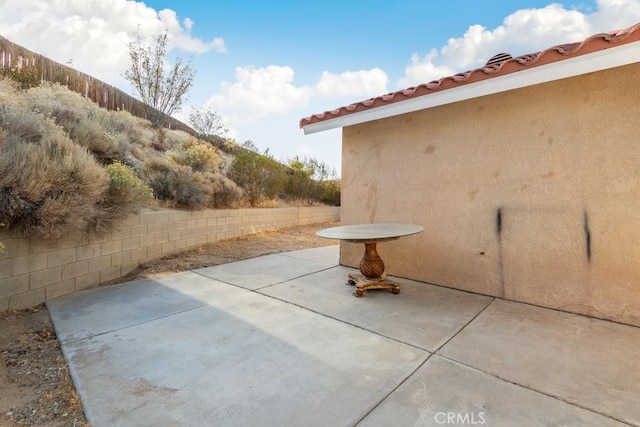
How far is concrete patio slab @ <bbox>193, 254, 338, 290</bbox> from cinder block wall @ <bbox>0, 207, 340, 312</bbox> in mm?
1205

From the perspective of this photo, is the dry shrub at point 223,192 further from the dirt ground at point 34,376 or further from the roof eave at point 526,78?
the roof eave at point 526,78

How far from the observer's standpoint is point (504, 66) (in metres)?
3.14

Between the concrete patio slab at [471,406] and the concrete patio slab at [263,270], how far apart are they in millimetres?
2969

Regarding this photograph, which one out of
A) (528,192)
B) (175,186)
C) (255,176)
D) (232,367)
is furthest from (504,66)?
(255,176)

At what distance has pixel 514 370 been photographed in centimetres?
235

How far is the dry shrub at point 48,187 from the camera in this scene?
355cm

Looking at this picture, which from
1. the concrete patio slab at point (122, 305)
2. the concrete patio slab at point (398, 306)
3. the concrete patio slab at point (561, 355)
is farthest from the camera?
the concrete patio slab at point (122, 305)

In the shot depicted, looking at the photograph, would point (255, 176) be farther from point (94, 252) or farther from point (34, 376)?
point (34, 376)

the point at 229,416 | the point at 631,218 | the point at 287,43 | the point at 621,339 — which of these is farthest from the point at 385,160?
the point at 287,43

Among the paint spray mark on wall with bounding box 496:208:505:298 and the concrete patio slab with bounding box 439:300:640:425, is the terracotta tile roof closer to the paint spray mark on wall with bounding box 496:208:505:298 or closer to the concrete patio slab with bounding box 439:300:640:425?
the paint spray mark on wall with bounding box 496:208:505:298

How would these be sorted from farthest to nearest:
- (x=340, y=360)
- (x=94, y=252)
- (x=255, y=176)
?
(x=255, y=176) < (x=94, y=252) < (x=340, y=360)

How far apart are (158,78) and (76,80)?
8.32 ft

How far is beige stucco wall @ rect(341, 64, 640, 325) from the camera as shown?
3303 millimetres
